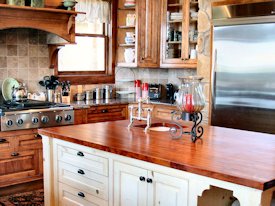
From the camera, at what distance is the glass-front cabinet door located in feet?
16.7

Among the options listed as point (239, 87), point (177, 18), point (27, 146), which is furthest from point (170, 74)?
point (27, 146)

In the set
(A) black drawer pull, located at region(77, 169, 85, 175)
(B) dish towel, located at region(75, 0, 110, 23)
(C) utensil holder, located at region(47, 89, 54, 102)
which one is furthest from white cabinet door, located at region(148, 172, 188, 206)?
(B) dish towel, located at region(75, 0, 110, 23)

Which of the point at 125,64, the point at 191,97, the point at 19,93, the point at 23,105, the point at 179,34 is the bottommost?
the point at 23,105

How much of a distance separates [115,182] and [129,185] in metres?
0.13

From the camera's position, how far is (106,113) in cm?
513

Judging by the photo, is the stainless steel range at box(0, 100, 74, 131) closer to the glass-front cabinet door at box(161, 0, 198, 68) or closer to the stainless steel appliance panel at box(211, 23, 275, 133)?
the glass-front cabinet door at box(161, 0, 198, 68)

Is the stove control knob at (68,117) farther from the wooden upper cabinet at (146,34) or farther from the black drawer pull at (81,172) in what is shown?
the black drawer pull at (81,172)

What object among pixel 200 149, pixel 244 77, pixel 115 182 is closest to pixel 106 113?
pixel 244 77

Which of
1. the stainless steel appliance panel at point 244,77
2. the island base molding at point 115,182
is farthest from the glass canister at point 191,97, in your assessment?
the stainless steel appliance panel at point 244,77

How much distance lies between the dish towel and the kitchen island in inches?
98.1

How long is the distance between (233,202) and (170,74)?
3.68 m

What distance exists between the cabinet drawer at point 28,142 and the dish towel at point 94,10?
1.82 meters

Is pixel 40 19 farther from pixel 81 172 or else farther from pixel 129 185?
pixel 129 185

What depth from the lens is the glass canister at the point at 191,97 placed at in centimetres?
263
